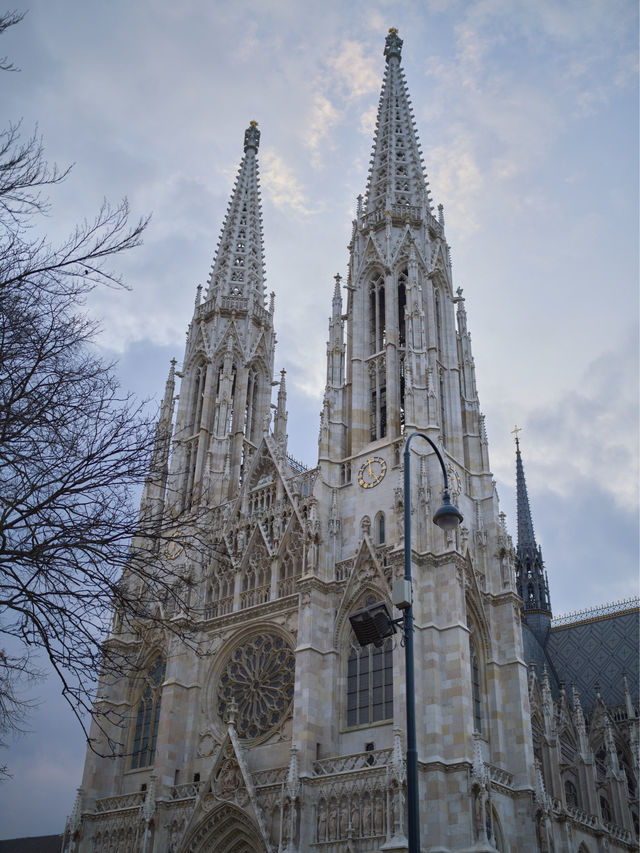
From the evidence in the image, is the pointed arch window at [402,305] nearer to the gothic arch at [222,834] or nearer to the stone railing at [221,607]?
the stone railing at [221,607]

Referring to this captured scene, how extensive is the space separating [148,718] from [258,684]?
6.72m

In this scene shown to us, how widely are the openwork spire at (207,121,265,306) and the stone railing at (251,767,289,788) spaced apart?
30037 mm

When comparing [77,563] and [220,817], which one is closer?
[77,563]

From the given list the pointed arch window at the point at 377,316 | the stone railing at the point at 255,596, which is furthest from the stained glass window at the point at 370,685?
the pointed arch window at the point at 377,316

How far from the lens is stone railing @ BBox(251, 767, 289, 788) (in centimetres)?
3070

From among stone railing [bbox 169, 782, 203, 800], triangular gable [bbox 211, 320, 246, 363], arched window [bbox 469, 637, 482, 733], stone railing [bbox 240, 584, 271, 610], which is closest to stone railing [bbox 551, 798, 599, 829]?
arched window [bbox 469, 637, 482, 733]

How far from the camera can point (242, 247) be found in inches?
2196

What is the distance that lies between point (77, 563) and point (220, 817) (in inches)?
899

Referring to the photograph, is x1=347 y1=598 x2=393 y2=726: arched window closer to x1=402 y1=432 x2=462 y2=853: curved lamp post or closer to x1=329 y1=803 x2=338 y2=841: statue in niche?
x1=329 y1=803 x2=338 y2=841: statue in niche

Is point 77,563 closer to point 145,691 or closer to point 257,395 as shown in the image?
point 145,691

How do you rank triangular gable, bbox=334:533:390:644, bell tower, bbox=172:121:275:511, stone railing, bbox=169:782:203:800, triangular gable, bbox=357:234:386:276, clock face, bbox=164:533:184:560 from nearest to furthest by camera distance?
clock face, bbox=164:533:184:560
stone railing, bbox=169:782:203:800
triangular gable, bbox=334:533:390:644
triangular gable, bbox=357:234:386:276
bell tower, bbox=172:121:275:511

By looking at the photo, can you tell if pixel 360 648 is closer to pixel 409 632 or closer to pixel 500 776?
pixel 500 776

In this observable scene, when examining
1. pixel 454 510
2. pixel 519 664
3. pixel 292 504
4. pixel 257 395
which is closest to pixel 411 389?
pixel 292 504

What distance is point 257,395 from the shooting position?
50.8m
